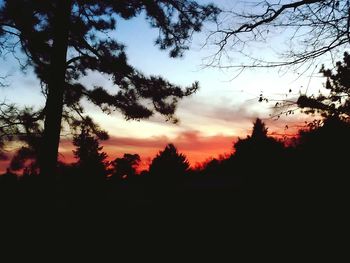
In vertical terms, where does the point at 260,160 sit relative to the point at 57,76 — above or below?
below

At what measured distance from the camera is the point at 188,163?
39.2 meters

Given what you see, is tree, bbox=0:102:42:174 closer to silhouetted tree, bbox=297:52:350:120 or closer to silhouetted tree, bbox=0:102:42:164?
silhouetted tree, bbox=0:102:42:164

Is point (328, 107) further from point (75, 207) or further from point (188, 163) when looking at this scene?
point (188, 163)

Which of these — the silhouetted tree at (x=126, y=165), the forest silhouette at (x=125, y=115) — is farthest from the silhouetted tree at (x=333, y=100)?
the silhouetted tree at (x=126, y=165)

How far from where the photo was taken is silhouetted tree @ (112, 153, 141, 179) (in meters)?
42.7

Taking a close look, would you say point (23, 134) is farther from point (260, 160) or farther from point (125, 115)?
point (260, 160)

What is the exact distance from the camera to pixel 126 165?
43.0 metres

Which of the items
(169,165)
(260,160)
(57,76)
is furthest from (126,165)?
(57,76)

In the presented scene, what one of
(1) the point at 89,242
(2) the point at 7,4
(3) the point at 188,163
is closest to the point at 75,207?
(1) the point at 89,242

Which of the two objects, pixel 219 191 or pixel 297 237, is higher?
pixel 219 191

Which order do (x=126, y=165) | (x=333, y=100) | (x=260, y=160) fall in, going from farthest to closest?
1. (x=126, y=165)
2. (x=260, y=160)
3. (x=333, y=100)

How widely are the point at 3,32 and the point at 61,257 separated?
19.0ft

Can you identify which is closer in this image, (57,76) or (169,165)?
(57,76)

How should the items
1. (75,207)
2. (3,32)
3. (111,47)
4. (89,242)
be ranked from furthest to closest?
(75,207) → (111,47) → (3,32) → (89,242)
